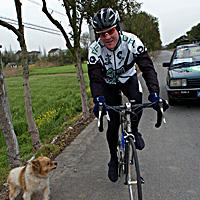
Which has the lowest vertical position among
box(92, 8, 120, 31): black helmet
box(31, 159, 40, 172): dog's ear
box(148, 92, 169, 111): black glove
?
box(31, 159, 40, 172): dog's ear

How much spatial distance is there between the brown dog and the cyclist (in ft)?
3.10

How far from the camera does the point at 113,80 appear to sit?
429cm

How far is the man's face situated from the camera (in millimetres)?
3751

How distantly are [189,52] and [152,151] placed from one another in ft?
20.5

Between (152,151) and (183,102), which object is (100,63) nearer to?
(152,151)

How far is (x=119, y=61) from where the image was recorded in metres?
4.11

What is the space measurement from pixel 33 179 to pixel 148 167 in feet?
6.35

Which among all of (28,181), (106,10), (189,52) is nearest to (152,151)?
(28,181)

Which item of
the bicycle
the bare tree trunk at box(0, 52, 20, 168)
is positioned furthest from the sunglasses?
the bare tree trunk at box(0, 52, 20, 168)

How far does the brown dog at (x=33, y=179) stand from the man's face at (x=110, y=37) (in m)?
1.54

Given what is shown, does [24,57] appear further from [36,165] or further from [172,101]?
[172,101]

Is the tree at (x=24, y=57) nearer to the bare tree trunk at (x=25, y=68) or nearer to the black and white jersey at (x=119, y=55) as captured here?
the bare tree trunk at (x=25, y=68)

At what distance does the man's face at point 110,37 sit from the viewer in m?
3.75

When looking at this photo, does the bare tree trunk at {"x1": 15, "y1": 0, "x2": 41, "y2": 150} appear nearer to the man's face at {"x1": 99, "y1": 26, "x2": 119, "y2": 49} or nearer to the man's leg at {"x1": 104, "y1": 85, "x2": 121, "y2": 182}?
the man's leg at {"x1": 104, "y1": 85, "x2": 121, "y2": 182}
